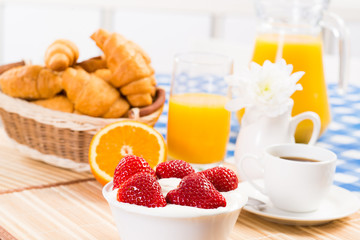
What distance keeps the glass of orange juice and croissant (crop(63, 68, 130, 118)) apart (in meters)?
0.14

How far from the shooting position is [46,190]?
0.97 metres

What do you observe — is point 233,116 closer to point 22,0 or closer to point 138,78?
point 138,78

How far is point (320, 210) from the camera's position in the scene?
88cm

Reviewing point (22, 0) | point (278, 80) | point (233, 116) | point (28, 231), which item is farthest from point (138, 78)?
point (22, 0)

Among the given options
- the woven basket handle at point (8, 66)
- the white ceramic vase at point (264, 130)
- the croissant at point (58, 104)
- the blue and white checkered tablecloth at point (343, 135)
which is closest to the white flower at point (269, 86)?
the white ceramic vase at point (264, 130)

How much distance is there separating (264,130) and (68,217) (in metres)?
0.40

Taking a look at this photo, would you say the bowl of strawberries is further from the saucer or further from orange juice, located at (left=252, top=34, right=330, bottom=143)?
orange juice, located at (left=252, top=34, right=330, bottom=143)

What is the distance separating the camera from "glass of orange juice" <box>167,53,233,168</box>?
1129 mm

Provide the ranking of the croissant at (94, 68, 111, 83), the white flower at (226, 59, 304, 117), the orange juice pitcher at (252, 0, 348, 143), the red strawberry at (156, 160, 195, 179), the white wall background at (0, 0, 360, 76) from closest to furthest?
the red strawberry at (156, 160, 195, 179)
the white flower at (226, 59, 304, 117)
the croissant at (94, 68, 111, 83)
the orange juice pitcher at (252, 0, 348, 143)
the white wall background at (0, 0, 360, 76)

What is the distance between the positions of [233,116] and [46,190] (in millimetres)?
718

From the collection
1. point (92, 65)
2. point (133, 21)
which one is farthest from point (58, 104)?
point (133, 21)

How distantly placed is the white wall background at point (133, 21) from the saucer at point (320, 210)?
8.72 feet

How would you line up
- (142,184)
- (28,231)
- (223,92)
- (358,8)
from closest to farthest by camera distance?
(142,184), (28,231), (223,92), (358,8)

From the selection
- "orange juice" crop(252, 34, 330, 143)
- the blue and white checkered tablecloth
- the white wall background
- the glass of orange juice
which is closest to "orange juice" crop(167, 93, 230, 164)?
the glass of orange juice
